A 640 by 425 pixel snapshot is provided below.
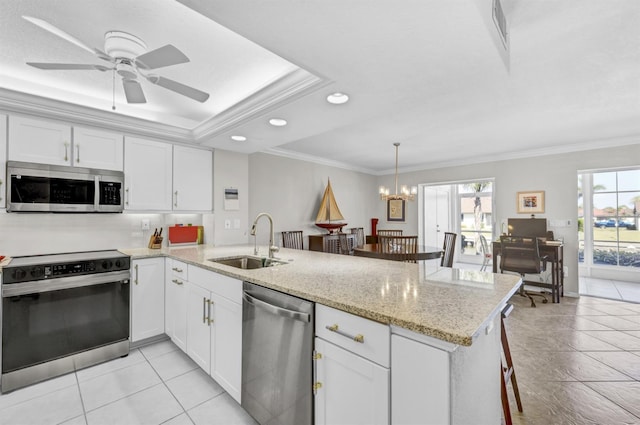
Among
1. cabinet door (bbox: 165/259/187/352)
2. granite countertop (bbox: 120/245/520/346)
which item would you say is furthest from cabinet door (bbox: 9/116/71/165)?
granite countertop (bbox: 120/245/520/346)

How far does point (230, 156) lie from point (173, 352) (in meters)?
2.32

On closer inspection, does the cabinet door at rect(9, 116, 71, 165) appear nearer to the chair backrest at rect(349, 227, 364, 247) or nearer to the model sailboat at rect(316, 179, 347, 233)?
the model sailboat at rect(316, 179, 347, 233)

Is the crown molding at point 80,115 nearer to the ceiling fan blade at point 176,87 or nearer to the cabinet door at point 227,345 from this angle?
the ceiling fan blade at point 176,87

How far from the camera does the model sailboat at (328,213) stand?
525 cm

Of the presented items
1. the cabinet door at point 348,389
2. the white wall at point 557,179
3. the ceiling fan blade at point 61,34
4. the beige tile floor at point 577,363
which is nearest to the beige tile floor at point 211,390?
the beige tile floor at point 577,363

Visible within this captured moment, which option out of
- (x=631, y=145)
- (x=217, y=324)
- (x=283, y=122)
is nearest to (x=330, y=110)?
(x=283, y=122)

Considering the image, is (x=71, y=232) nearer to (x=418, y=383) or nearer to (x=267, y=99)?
(x=267, y=99)

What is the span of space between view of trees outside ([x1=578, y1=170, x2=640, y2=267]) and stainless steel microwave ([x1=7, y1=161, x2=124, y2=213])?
766 cm

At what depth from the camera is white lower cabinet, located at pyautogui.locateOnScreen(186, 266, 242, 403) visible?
181 cm

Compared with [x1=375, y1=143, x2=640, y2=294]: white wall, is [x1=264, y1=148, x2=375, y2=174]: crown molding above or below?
above

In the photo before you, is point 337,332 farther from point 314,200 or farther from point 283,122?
point 314,200

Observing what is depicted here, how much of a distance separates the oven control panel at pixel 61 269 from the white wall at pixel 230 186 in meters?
1.17

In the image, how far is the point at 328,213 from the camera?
5.27m

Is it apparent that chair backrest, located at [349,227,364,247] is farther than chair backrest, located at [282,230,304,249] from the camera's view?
Yes
